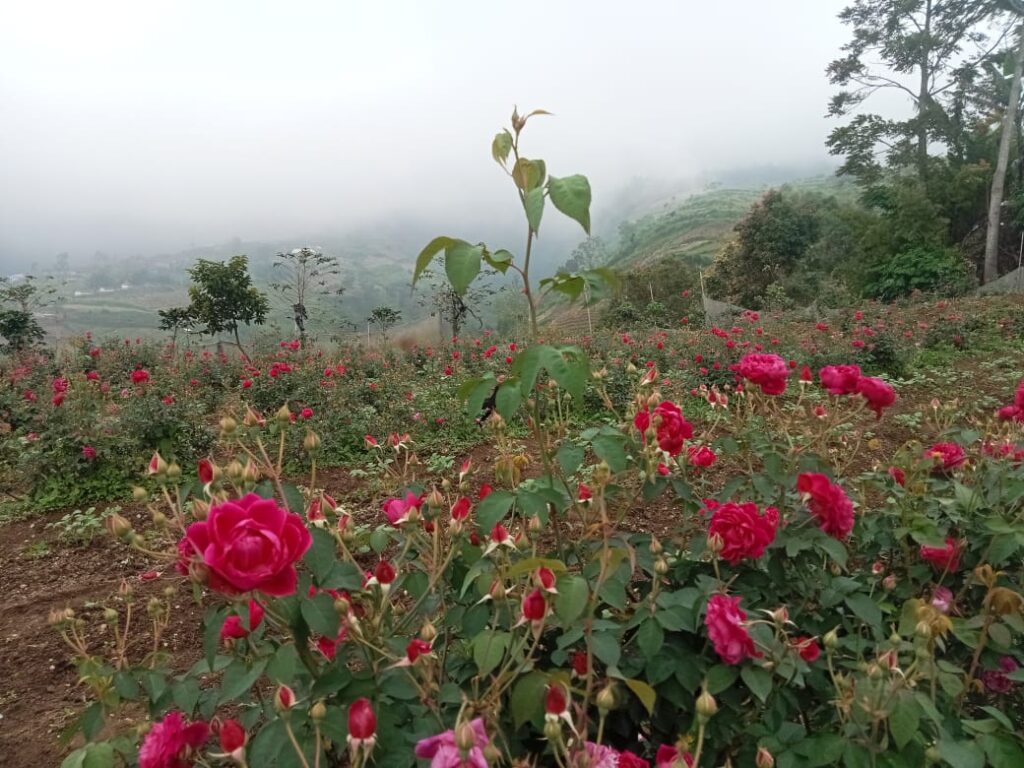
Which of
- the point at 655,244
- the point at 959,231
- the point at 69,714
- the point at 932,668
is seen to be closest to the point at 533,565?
the point at 932,668

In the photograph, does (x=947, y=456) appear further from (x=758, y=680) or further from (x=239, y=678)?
(x=239, y=678)

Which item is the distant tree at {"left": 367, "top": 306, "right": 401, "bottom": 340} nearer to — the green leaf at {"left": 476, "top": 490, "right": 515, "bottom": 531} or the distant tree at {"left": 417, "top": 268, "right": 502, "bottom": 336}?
the distant tree at {"left": 417, "top": 268, "right": 502, "bottom": 336}

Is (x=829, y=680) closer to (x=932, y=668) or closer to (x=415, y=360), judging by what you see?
(x=932, y=668)

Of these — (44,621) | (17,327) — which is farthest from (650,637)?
(17,327)

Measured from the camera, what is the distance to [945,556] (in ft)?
4.02

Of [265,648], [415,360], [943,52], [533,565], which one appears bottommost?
[415,360]

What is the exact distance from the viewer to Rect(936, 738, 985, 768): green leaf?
0.78 meters

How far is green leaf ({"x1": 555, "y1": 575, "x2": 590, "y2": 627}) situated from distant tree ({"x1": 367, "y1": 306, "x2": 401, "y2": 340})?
984 centimetres

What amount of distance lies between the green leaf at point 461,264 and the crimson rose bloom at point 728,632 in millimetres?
559

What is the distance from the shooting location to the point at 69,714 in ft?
6.11

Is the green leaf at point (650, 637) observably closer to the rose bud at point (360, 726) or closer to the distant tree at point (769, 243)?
the rose bud at point (360, 726)

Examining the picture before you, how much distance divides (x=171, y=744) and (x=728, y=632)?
2.40ft

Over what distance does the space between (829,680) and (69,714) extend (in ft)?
6.84

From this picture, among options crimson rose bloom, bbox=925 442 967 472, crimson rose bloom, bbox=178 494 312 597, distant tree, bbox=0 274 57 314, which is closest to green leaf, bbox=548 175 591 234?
crimson rose bloom, bbox=178 494 312 597
